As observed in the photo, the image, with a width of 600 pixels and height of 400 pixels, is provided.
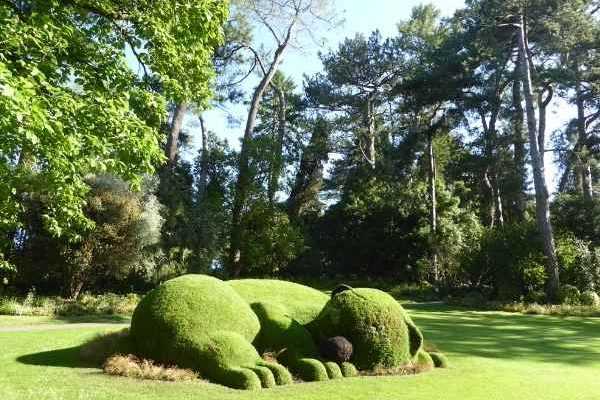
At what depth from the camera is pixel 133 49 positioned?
8.97m

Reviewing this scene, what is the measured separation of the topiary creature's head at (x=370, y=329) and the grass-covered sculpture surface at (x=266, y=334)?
0.02 m

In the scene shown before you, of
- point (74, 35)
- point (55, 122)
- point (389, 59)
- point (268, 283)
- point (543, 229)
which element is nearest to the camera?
point (55, 122)

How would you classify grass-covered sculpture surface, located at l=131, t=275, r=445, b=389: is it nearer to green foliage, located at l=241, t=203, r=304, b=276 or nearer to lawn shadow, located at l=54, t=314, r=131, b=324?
lawn shadow, located at l=54, t=314, r=131, b=324

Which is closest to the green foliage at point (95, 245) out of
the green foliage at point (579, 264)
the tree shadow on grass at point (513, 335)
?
the tree shadow on grass at point (513, 335)

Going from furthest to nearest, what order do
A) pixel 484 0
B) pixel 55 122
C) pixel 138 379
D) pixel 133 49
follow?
pixel 484 0 → pixel 133 49 → pixel 138 379 → pixel 55 122

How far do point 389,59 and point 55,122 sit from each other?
35.7m

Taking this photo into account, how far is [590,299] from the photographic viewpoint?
22125mm

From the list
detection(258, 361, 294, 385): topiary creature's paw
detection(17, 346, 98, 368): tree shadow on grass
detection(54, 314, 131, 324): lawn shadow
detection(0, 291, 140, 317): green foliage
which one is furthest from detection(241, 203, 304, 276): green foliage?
detection(258, 361, 294, 385): topiary creature's paw

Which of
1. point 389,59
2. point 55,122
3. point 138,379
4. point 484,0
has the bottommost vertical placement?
point 138,379

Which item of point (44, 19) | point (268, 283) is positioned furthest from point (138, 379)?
point (44, 19)

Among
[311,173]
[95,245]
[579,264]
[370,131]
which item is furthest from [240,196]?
[579,264]

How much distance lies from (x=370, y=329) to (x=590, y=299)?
17.3m

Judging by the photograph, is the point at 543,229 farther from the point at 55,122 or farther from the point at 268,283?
the point at 55,122

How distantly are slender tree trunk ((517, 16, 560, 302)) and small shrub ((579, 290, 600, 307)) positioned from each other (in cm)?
104
